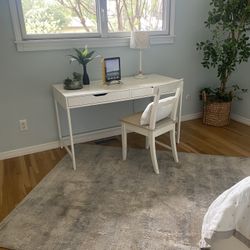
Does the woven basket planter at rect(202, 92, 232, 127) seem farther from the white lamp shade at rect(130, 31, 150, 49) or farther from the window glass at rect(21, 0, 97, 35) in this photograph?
the window glass at rect(21, 0, 97, 35)

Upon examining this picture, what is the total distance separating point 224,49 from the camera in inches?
114

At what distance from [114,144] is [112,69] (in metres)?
0.87

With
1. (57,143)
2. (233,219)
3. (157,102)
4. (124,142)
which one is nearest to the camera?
(233,219)

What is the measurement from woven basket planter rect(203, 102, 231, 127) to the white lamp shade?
125 centimetres

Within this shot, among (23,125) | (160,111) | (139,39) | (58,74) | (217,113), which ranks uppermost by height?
(139,39)

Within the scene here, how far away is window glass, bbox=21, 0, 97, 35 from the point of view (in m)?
2.37

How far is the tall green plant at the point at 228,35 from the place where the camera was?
8.99 ft

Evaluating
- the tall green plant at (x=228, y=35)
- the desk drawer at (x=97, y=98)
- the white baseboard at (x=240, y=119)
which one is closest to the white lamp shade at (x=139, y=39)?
the desk drawer at (x=97, y=98)

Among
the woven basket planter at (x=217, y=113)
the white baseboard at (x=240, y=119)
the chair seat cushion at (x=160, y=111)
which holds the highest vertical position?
the chair seat cushion at (x=160, y=111)

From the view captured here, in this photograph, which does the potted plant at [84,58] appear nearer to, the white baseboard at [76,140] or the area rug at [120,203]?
the white baseboard at [76,140]

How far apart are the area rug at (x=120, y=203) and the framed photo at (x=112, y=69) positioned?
0.81 metres

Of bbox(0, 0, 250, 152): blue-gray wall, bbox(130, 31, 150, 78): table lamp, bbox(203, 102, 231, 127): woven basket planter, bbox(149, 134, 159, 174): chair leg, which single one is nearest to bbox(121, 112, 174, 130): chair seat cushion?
bbox(149, 134, 159, 174): chair leg

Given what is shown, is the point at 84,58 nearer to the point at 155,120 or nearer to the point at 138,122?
the point at 138,122

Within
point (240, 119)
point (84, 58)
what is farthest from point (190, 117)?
point (84, 58)
